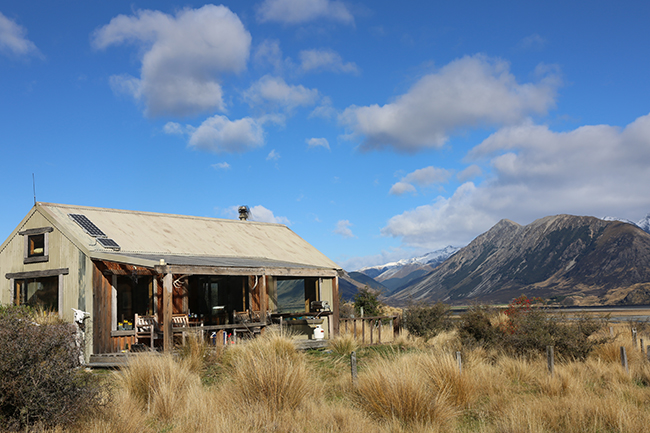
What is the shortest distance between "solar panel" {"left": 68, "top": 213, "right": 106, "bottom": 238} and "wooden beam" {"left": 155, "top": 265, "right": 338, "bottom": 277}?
3.81 meters

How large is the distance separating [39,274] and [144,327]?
3485 mm

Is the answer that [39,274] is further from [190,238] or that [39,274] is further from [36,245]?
[190,238]

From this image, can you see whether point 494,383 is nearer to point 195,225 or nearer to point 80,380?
point 80,380

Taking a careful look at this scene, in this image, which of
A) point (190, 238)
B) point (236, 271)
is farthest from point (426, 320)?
point (190, 238)

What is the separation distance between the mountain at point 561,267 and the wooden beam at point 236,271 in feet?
282

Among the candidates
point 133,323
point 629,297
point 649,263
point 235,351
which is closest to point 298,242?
point 133,323

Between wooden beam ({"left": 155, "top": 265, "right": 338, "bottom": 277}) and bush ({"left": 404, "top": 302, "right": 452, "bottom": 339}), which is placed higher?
wooden beam ({"left": 155, "top": 265, "right": 338, "bottom": 277})

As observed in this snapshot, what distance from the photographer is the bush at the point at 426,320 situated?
19.9 metres

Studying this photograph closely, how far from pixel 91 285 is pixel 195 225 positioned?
20.0 feet

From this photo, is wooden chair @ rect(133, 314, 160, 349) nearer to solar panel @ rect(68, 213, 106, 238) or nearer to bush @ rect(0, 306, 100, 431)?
solar panel @ rect(68, 213, 106, 238)

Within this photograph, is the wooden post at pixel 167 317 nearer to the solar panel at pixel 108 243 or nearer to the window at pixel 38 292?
the solar panel at pixel 108 243

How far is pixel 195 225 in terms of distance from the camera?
20.0 metres

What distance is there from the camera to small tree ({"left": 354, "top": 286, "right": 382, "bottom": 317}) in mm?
27734

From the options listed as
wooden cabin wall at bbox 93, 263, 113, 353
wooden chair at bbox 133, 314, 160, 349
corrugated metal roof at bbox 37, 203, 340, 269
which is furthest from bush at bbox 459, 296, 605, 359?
wooden cabin wall at bbox 93, 263, 113, 353
